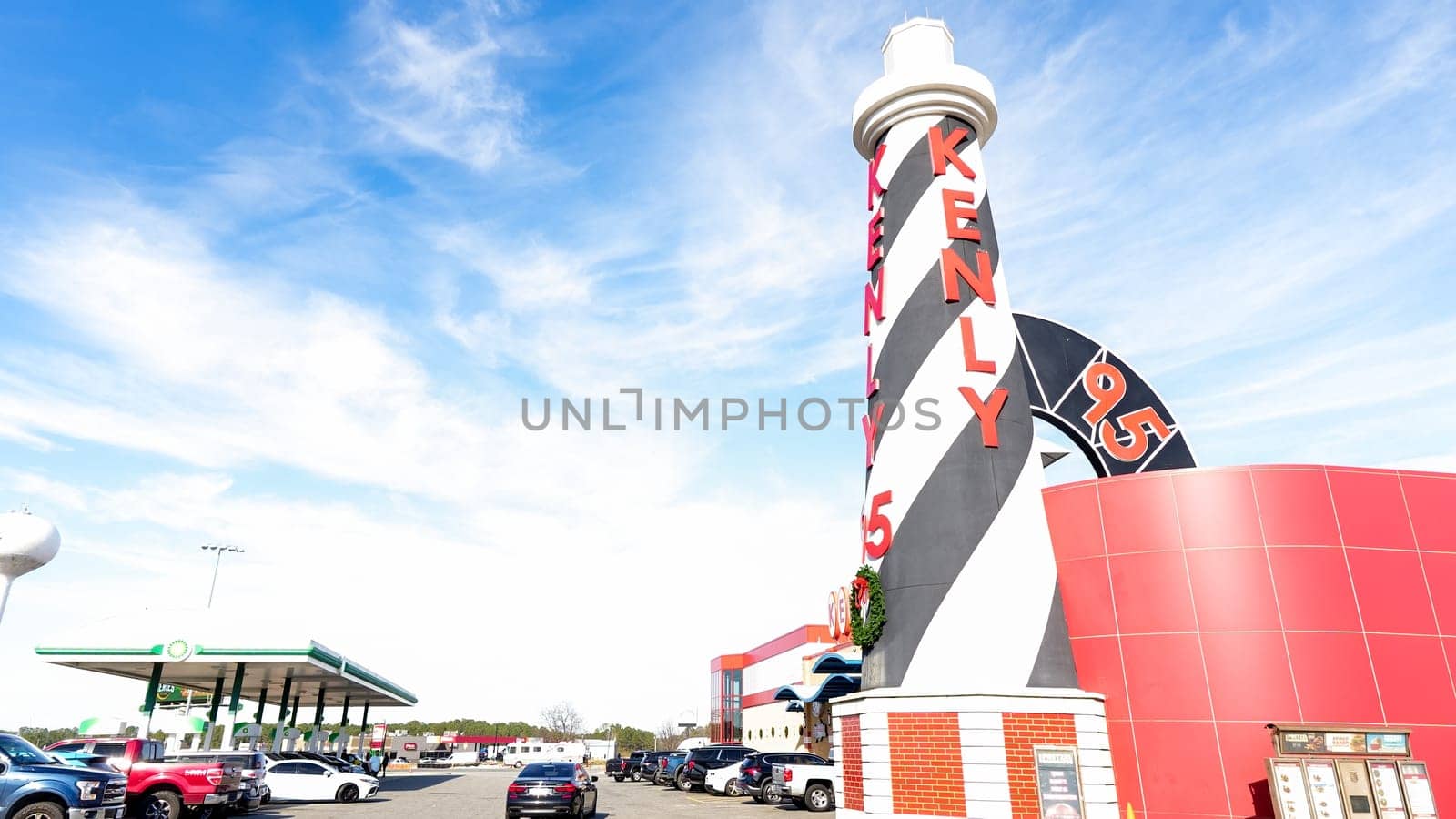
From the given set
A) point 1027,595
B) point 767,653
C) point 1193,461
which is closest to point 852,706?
point 1027,595

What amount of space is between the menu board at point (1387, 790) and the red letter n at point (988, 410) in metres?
7.95

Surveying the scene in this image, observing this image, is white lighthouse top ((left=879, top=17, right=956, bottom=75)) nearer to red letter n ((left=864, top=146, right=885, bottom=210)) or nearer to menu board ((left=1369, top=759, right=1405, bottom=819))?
red letter n ((left=864, top=146, right=885, bottom=210))

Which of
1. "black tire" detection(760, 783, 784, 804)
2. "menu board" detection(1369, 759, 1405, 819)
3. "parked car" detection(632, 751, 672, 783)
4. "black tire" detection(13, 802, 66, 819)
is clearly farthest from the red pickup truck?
"parked car" detection(632, 751, 672, 783)

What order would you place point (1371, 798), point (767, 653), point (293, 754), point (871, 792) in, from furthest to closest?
point (767, 653) → point (293, 754) → point (871, 792) → point (1371, 798)

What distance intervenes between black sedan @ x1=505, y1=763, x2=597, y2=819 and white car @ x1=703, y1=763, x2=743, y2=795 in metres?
14.3

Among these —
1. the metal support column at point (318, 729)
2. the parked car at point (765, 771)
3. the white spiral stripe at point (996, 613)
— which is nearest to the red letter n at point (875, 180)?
the white spiral stripe at point (996, 613)

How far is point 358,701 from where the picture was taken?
210 ft

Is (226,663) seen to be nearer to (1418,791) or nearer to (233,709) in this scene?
(233,709)

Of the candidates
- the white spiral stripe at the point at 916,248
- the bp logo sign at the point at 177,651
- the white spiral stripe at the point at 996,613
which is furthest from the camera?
the bp logo sign at the point at 177,651

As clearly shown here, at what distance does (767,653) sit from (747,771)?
30200mm

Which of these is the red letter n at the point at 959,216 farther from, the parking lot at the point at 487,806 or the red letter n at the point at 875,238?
the parking lot at the point at 487,806

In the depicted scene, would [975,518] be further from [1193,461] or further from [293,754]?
[293,754]

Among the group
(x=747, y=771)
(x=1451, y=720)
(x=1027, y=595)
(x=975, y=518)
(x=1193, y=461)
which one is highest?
(x=1193, y=461)

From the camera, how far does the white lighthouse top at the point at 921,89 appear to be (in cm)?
1992
